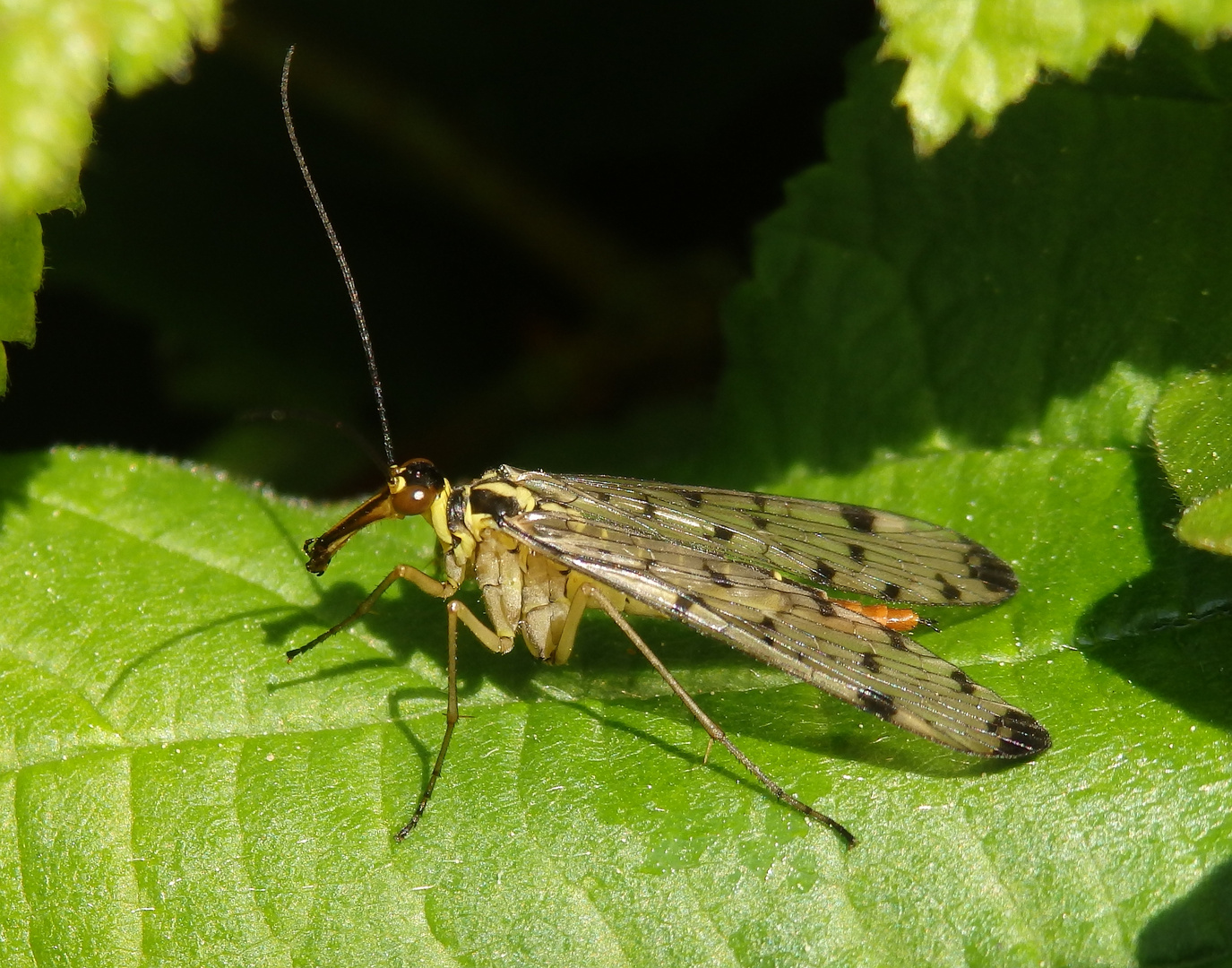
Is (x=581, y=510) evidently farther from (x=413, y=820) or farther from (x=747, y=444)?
(x=413, y=820)

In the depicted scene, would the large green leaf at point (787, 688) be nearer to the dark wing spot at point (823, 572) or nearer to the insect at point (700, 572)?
the insect at point (700, 572)

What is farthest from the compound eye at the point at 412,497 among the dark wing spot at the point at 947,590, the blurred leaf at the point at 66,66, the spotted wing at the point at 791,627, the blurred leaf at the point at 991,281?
the dark wing spot at the point at 947,590

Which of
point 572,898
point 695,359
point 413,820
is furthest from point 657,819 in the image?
point 695,359

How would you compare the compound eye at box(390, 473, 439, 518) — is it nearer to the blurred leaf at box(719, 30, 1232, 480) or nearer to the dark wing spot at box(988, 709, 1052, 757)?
the blurred leaf at box(719, 30, 1232, 480)

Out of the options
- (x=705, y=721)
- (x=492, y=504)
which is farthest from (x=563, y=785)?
(x=492, y=504)

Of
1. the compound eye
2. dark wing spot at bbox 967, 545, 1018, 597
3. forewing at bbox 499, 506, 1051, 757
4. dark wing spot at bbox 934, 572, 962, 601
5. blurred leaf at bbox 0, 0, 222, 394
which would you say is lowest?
forewing at bbox 499, 506, 1051, 757

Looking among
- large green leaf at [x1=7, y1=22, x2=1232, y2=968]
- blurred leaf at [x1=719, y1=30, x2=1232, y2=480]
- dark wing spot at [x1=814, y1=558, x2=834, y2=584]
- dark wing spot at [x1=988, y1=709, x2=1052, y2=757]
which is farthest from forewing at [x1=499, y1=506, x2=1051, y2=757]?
blurred leaf at [x1=719, y1=30, x2=1232, y2=480]
